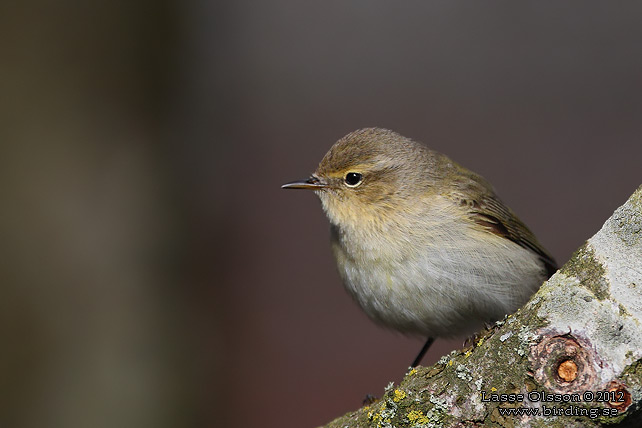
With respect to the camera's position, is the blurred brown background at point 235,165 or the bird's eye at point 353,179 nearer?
the bird's eye at point 353,179

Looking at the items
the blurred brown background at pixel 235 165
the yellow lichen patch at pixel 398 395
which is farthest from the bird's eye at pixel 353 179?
the yellow lichen patch at pixel 398 395

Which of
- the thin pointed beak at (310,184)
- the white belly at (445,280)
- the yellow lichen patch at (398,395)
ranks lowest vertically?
the yellow lichen patch at (398,395)

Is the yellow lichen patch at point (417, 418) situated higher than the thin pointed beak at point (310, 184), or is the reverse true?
the thin pointed beak at point (310, 184)

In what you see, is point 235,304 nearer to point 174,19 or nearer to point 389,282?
point 174,19

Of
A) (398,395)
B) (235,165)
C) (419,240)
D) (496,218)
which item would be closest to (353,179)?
(419,240)

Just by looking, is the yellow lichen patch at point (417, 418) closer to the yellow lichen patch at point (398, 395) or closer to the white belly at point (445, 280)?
the yellow lichen patch at point (398, 395)

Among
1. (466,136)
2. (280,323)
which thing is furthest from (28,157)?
(466,136)

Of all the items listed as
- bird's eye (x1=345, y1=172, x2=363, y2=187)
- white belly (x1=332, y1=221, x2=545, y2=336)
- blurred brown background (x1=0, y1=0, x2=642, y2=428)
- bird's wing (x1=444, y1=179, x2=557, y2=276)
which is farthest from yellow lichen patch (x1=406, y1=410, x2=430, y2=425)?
blurred brown background (x1=0, y1=0, x2=642, y2=428)

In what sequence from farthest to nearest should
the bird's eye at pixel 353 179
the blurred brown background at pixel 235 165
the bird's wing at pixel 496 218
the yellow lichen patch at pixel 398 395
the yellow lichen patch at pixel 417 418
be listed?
the blurred brown background at pixel 235 165, the bird's eye at pixel 353 179, the bird's wing at pixel 496 218, the yellow lichen patch at pixel 398 395, the yellow lichen patch at pixel 417 418
